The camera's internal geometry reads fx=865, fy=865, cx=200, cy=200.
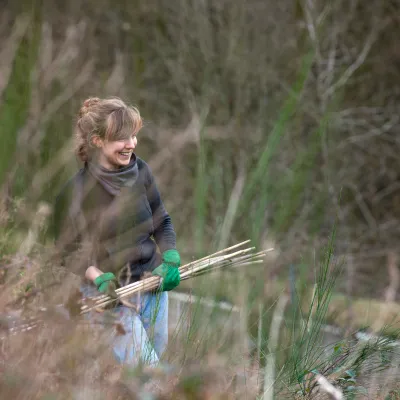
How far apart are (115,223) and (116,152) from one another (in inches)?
15.1

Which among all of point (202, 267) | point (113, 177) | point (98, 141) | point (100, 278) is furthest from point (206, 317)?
point (98, 141)

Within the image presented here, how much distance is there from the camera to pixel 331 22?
1028cm

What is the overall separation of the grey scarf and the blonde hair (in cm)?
12

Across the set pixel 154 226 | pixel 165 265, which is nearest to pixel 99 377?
pixel 165 265

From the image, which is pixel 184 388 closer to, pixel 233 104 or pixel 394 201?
pixel 233 104

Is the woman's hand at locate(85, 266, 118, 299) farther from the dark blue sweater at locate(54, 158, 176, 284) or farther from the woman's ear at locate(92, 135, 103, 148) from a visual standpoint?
the woman's ear at locate(92, 135, 103, 148)

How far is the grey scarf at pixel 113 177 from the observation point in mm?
3201

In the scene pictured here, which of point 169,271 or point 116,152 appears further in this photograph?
point 116,152

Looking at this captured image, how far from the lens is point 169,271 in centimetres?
310

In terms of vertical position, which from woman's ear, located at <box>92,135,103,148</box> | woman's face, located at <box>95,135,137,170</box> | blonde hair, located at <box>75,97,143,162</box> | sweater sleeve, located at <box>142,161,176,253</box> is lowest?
sweater sleeve, located at <box>142,161,176,253</box>

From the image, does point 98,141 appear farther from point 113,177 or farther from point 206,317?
point 206,317

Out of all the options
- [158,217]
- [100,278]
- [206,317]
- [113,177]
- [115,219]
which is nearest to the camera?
[206,317]

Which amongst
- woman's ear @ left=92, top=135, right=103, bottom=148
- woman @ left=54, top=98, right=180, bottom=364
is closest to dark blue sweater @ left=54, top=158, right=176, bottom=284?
woman @ left=54, top=98, right=180, bottom=364

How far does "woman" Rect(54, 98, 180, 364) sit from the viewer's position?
9.82 feet
